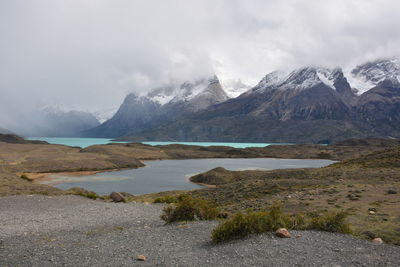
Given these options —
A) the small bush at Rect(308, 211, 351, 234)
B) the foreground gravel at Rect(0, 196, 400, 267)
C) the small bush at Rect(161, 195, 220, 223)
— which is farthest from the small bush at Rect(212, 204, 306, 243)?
the small bush at Rect(161, 195, 220, 223)

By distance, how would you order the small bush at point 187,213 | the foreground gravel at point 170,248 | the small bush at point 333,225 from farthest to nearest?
the small bush at point 187,213
the small bush at point 333,225
the foreground gravel at point 170,248

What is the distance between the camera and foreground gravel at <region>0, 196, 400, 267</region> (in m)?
9.85

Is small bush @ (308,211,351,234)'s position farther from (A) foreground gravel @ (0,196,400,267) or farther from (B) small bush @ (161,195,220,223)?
(B) small bush @ (161,195,220,223)

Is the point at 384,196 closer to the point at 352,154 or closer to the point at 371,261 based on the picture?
the point at 371,261

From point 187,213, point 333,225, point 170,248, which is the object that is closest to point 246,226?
point 170,248

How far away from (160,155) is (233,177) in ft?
299

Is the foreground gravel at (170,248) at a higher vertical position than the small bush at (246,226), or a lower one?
lower

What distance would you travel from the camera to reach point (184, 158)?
156 meters

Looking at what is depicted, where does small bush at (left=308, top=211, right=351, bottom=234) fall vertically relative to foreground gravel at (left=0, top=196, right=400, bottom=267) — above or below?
above

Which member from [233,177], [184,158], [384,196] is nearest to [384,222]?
[384,196]

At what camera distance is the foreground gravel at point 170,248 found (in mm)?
9852

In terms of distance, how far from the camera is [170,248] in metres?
11.7

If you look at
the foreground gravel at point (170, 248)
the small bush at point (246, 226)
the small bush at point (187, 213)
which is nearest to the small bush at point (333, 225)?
the foreground gravel at point (170, 248)

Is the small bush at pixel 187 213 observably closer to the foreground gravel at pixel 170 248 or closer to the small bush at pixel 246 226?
the foreground gravel at pixel 170 248
